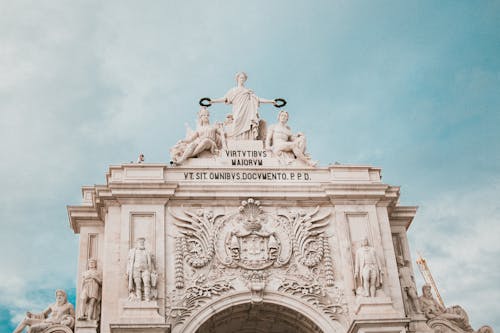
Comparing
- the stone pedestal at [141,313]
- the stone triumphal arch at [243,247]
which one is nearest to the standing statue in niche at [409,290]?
the stone triumphal arch at [243,247]

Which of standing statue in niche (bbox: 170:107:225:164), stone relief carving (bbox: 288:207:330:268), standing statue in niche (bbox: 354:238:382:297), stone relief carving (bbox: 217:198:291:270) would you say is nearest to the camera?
standing statue in niche (bbox: 354:238:382:297)

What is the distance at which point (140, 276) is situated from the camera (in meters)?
19.7

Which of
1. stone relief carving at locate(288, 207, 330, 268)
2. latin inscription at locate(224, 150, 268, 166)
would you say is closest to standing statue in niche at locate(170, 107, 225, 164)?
latin inscription at locate(224, 150, 268, 166)

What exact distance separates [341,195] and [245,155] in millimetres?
3216

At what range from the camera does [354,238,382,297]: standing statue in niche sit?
20.3 m

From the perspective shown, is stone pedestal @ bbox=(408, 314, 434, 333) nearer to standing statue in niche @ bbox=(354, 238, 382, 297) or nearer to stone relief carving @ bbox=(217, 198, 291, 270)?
standing statue in niche @ bbox=(354, 238, 382, 297)

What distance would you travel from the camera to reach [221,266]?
20.7 metres

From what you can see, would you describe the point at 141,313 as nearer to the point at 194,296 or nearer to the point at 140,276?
the point at 140,276

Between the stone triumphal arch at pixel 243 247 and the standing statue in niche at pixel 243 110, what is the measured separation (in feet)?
2.50

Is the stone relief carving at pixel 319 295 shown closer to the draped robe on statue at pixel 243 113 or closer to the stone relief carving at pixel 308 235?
the stone relief carving at pixel 308 235

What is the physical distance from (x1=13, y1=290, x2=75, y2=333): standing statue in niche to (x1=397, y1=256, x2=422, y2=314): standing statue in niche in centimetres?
910

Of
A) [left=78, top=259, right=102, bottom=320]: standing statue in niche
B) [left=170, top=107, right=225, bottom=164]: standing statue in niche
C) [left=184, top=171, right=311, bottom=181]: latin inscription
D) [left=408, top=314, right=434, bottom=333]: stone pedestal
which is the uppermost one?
[left=170, top=107, right=225, bottom=164]: standing statue in niche

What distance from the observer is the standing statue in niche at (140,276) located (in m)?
19.6

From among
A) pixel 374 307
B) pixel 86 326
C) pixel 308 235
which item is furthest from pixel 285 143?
pixel 86 326
